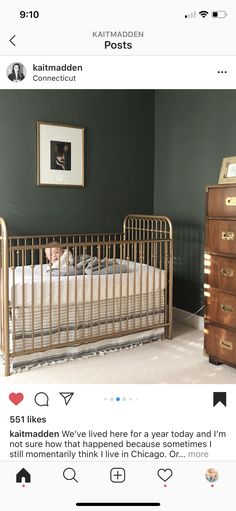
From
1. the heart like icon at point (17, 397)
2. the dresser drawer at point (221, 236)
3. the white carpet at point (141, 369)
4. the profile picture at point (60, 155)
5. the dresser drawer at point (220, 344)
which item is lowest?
the white carpet at point (141, 369)

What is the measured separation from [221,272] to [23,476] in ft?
6.64

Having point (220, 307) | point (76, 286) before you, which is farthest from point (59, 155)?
point (220, 307)

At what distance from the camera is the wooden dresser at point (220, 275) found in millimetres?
2625

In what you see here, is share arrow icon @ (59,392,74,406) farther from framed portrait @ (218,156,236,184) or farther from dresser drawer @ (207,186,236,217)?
framed portrait @ (218,156,236,184)

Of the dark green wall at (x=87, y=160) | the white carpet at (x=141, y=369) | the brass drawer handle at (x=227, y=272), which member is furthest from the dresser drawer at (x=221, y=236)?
the dark green wall at (x=87, y=160)

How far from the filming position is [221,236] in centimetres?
269

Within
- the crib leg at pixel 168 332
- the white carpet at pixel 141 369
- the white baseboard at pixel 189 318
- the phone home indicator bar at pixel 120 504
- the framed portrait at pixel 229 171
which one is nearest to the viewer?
the phone home indicator bar at pixel 120 504

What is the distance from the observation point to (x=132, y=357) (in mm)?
2924

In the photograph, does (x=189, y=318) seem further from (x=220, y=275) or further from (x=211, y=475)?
(x=211, y=475)

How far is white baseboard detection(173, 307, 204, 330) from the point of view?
3.65m

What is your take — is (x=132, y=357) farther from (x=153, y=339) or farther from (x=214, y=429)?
(x=214, y=429)

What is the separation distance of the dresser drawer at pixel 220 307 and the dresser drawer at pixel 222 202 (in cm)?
47
